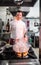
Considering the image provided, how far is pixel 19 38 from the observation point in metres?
1.43

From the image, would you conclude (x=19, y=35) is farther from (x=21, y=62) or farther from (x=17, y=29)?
(x=21, y=62)

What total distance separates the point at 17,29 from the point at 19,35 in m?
0.06

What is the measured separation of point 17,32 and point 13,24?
0.08 meters

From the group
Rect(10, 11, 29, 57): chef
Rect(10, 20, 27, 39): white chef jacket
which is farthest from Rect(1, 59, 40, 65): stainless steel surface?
Rect(10, 20, 27, 39): white chef jacket

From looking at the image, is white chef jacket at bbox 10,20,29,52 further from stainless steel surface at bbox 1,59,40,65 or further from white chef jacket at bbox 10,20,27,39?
stainless steel surface at bbox 1,59,40,65

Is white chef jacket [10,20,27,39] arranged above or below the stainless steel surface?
above

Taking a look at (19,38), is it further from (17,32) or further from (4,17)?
(4,17)

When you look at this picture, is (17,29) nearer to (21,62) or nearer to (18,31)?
(18,31)

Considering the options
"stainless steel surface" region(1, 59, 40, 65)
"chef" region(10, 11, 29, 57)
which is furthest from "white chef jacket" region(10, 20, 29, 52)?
"stainless steel surface" region(1, 59, 40, 65)

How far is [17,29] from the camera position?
1423mm

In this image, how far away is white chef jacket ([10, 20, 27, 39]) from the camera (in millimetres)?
1423

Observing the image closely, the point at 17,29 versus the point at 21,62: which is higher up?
the point at 17,29

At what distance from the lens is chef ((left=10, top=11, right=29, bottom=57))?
4.67ft

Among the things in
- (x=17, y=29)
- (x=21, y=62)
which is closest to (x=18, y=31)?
(x=17, y=29)
